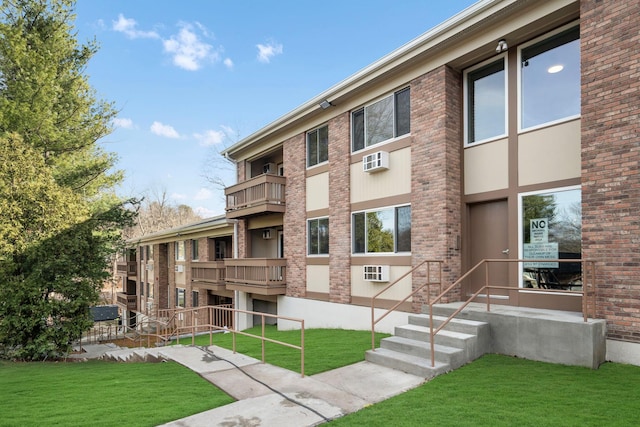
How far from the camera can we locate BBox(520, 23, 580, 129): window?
7230mm

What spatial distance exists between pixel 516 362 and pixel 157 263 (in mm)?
23836

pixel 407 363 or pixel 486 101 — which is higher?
pixel 486 101

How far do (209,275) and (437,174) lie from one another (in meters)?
12.8

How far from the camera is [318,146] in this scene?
42.6ft

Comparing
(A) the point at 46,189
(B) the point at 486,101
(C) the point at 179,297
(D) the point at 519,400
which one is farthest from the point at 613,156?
(C) the point at 179,297

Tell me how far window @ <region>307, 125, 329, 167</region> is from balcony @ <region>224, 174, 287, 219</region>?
1.57 meters

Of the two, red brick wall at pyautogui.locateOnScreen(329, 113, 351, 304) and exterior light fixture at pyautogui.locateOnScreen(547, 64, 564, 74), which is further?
red brick wall at pyautogui.locateOnScreen(329, 113, 351, 304)

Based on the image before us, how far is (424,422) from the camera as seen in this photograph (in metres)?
4.33

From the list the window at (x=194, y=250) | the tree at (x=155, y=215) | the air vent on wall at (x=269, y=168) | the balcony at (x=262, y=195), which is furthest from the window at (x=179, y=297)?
the tree at (x=155, y=215)

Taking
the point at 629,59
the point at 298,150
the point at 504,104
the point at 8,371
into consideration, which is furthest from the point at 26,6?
the point at 629,59

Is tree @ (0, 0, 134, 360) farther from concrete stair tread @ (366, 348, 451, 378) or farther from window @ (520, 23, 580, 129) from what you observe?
window @ (520, 23, 580, 129)

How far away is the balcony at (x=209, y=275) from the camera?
17422mm

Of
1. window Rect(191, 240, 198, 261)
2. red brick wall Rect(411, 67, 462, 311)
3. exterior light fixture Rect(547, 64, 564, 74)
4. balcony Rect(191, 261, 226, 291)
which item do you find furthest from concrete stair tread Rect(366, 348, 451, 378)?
window Rect(191, 240, 198, 261)

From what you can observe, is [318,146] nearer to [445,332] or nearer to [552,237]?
[552,237]
